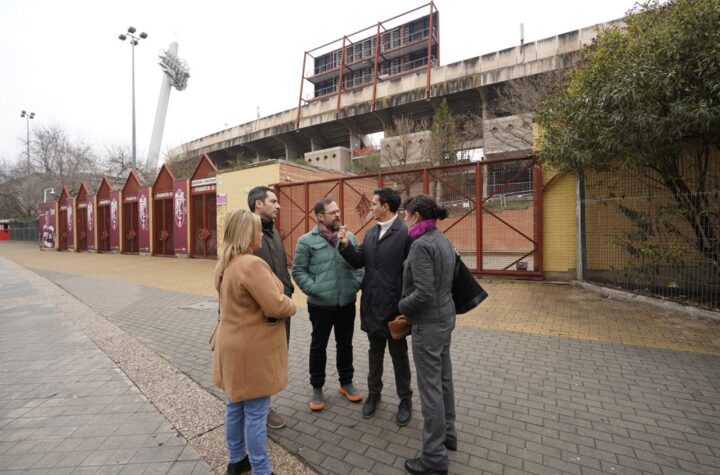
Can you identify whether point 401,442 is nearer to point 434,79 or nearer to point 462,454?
point 462,454

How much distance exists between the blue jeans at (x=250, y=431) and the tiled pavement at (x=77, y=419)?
0.32m

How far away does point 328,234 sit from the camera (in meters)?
3.06

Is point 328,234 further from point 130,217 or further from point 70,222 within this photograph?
point 70,222

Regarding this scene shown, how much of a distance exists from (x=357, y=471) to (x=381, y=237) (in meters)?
1.60

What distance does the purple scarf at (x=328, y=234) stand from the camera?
3.05 metres

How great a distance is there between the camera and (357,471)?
2.28 meters

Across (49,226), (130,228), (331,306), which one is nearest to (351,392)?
(331,306)

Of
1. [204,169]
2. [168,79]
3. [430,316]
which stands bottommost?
[430,316]

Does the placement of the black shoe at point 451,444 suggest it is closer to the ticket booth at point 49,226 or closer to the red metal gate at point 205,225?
the red metal gate at point 205,225

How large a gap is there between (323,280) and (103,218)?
25.9 m

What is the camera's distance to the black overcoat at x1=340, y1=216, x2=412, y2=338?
2.75m

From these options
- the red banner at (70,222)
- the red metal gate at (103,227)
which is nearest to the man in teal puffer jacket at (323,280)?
the red metal gate at (103,227)

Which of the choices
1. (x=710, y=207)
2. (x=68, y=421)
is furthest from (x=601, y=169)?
(x=68, y=421)

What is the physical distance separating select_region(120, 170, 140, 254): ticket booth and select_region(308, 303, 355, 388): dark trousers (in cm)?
2071
